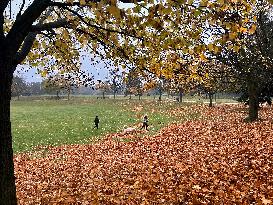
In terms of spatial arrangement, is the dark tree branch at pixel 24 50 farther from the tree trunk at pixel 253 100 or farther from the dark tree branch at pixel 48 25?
the tree trunk at pixel 253 100

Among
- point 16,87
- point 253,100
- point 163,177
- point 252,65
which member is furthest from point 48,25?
point 16,87

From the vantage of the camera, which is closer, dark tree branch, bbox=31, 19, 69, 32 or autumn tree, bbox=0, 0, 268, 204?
autumn tree, bbox=0, 0, 268, 204

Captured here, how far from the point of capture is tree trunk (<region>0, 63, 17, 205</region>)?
7335 mm

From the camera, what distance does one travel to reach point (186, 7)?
6.18m

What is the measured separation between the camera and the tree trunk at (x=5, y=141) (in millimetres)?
7335

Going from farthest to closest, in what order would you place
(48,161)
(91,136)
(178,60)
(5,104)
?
(91,136)
(48,161)
(178,60)
(5,104)

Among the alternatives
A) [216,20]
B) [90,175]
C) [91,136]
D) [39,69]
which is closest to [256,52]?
[91,136]

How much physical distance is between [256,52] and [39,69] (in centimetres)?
1838

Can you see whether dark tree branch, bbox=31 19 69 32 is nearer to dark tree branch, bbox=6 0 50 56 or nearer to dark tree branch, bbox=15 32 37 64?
dark tree branch, bbox=6 0 50 56

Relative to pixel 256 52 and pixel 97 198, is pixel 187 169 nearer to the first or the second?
pixel 97 198

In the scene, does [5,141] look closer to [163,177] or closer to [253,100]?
[163,177]

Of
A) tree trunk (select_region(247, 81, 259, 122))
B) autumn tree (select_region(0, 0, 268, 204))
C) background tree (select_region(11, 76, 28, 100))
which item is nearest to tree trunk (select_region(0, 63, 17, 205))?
autumn tree (select_region(0, 0, 268, 204))

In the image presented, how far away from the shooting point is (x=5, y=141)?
7.36 metres

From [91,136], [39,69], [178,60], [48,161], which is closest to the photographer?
[178,60]
